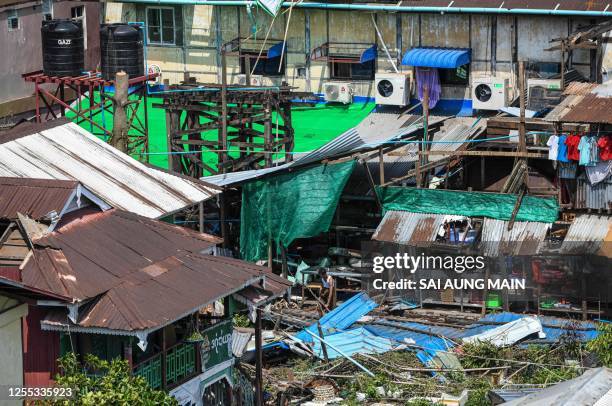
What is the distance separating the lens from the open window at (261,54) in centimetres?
4081

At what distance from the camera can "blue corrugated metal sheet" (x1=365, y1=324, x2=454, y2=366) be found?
27344 mm

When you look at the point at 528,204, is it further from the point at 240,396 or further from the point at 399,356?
the point at 240,396

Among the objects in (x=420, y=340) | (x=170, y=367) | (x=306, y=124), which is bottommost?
(x=420, y=340)

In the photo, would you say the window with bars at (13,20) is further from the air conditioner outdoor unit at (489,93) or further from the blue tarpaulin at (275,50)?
the air conditioner outdoor unit at (489,93)

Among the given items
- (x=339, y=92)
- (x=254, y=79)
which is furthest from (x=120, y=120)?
(x=254, y=79)

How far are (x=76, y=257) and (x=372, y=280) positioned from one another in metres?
9.90

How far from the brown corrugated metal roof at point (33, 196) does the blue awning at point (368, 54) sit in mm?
17625

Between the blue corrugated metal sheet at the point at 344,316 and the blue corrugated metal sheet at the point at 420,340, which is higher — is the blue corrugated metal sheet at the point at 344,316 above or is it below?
above

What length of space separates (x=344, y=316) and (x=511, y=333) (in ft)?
11.4

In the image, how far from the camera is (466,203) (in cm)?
3050

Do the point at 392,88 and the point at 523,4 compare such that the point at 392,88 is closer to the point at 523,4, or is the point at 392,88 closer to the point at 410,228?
the point at 523,4

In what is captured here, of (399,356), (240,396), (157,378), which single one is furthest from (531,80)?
(157,378)

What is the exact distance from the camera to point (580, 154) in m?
29.7

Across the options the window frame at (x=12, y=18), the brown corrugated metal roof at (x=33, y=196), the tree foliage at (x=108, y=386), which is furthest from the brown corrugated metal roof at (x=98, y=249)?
the window frame at (x=12, y=18)
